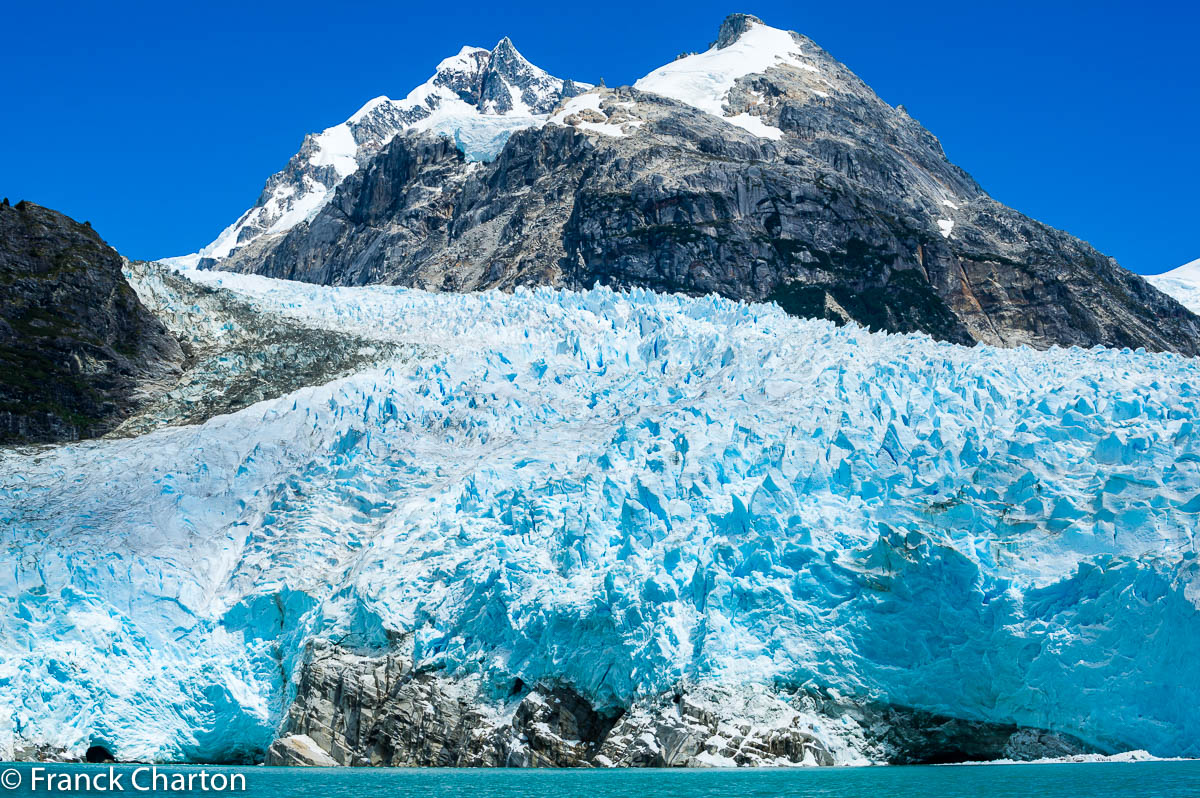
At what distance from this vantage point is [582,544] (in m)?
24.9

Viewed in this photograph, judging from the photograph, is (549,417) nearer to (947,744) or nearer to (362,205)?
(947,744)

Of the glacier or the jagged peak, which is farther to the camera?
the jagged peak

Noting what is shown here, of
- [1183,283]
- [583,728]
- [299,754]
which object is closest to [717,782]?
[583,728]

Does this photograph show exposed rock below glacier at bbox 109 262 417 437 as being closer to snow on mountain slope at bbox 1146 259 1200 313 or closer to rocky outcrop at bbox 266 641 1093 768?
rocky outcrop at bbox 266 641 1093 768

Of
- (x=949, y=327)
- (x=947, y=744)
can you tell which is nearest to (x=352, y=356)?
(x=947, y=744)

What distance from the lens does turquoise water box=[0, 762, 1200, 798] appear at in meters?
17.5

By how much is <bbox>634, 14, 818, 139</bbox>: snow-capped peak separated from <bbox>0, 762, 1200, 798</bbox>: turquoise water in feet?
266

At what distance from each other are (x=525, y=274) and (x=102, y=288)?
121 feet

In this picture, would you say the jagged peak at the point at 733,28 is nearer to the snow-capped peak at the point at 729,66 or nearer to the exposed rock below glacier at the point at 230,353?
the snow-capped peak at the point at 729,66

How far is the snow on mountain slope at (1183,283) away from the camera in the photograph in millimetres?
93500

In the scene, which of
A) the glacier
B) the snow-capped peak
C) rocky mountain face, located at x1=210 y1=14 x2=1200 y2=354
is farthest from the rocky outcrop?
the snow-capped peak

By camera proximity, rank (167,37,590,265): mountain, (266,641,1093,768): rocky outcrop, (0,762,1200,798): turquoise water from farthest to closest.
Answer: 1. (167,37,590,265): mountain
2. (266,641,1093,768): rocky outcrop
3. (0,762,1200,798): turquoise water

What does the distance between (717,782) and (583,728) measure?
13.1 ft

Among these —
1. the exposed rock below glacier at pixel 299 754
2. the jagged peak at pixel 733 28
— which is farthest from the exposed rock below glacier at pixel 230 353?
the jagged peak at pixel 733 28
